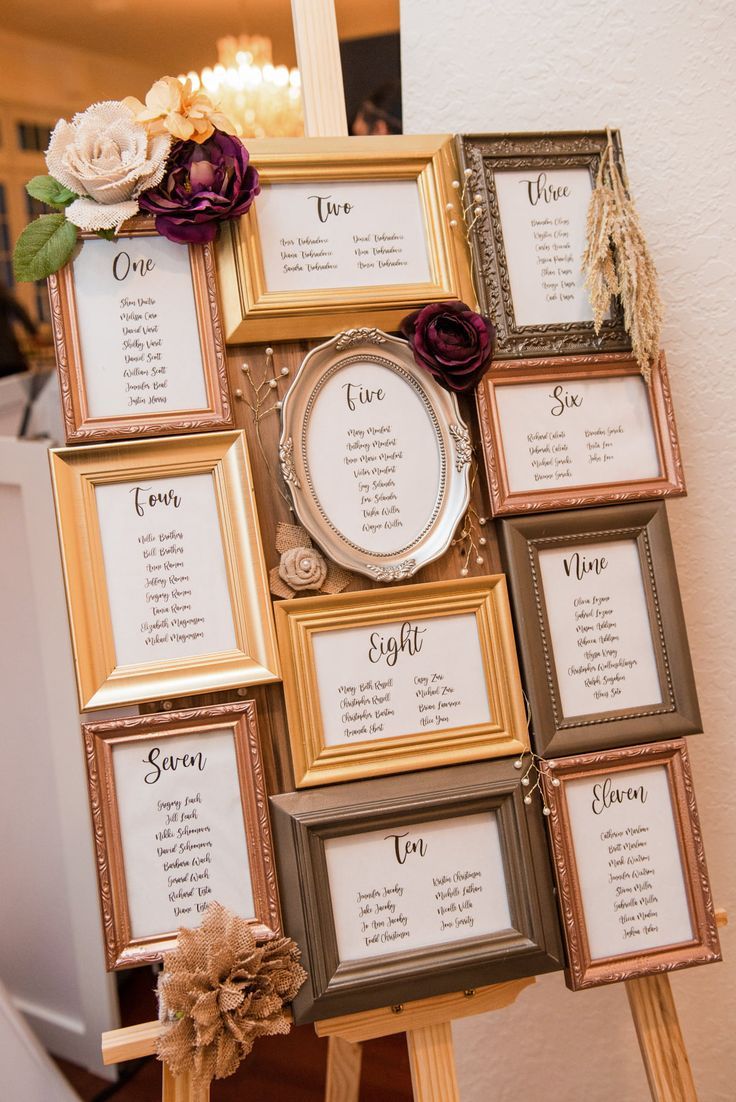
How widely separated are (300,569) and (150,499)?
0.16 meters

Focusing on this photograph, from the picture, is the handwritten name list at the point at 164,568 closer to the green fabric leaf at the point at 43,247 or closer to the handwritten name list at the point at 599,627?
the green fabric leaf at the point at 43,247

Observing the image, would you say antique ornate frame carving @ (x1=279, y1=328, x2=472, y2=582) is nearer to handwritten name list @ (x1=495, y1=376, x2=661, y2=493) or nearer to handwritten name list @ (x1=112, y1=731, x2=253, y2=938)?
handwritten name list @ (x1=495, y1=376, x2=661, y2=493)

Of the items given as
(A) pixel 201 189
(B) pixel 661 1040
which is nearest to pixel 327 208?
(A) pixel 201 189

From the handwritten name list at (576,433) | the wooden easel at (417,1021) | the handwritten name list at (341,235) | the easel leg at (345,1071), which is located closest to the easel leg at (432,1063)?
the wooden easel at (417,1021)

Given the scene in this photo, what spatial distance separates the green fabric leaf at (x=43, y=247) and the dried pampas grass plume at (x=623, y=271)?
1.79ft

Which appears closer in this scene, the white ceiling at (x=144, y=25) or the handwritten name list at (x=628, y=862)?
the handwritten name list at (x=628, y=862)

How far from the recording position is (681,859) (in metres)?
0.93

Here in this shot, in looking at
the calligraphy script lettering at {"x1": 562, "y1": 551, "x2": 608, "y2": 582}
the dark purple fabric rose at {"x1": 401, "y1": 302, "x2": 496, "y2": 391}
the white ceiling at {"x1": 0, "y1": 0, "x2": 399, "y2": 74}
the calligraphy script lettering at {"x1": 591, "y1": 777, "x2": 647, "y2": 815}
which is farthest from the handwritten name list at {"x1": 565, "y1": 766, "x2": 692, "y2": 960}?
the white ceiling at {"x1": 0, "y1": 0, "x2": 399, "y2": 74}

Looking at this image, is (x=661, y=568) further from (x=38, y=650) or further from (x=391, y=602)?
(x=38, y=650)

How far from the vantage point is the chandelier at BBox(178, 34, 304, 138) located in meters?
1.64

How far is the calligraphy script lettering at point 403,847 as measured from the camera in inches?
33.8

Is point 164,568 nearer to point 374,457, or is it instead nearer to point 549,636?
point 374,457

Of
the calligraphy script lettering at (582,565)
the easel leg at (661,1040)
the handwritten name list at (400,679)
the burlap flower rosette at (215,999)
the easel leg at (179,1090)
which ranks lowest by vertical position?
the easel leg at (661,1040)

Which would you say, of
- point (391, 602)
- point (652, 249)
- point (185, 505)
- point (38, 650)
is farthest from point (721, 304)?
point (38, 650)
